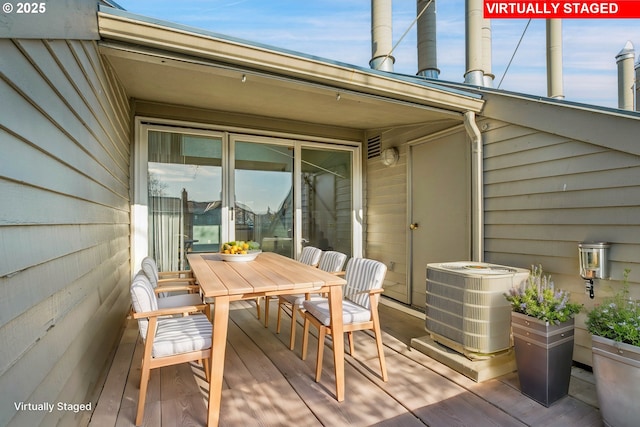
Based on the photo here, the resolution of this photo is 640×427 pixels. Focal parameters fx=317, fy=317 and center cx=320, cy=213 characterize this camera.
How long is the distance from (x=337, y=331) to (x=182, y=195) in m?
2.72

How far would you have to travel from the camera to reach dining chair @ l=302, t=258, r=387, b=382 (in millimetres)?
2148

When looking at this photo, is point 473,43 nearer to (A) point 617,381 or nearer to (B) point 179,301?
(A) point 617,381

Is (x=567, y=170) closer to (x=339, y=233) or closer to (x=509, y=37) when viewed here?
(x=339, y=233)

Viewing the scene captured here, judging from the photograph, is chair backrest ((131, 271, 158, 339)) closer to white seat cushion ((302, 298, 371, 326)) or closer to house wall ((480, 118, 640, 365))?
white seat cushion ((302, 298, 371, 326))

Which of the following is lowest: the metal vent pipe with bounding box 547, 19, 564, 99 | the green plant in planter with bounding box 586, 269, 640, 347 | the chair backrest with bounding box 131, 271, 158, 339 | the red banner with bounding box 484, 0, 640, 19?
the green plant in planter with bounding box 586, 269, 640, 347

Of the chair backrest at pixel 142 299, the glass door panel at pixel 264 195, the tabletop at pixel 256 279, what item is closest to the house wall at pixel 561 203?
the tabletop at pixel 256 279

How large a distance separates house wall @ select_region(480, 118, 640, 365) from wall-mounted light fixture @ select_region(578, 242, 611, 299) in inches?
2.0

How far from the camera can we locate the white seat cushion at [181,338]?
1.73 m

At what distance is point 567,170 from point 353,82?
1.80m

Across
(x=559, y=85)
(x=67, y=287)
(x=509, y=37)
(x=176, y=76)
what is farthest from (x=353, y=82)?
(x=559, y=85)

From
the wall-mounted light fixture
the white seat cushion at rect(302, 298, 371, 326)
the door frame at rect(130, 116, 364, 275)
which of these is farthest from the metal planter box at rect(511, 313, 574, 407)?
the door frame at rect(130, 116, 364, 275)

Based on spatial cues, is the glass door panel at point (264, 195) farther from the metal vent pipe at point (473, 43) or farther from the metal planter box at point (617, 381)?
the metal planter box at point (617, 381)

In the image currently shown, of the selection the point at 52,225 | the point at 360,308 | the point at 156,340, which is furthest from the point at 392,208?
the point at 52,225

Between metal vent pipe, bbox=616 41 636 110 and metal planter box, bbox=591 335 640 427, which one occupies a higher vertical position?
metal vent pipe, bbox=616 41 636 110
